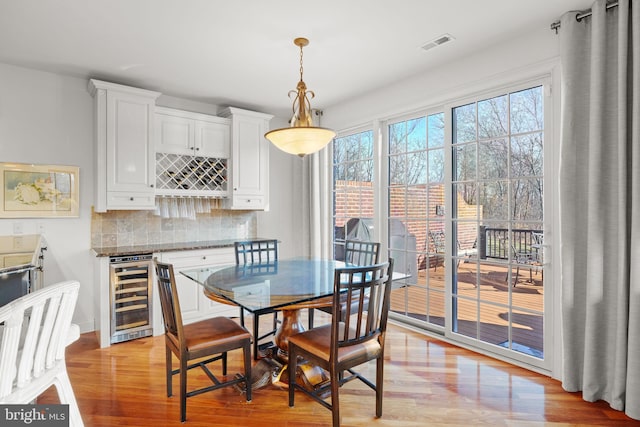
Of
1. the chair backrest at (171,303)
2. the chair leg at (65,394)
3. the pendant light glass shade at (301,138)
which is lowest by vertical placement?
the chair leg at (65,394)

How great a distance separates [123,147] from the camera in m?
3.57

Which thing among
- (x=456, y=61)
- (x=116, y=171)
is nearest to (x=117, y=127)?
(x=116, y=171)

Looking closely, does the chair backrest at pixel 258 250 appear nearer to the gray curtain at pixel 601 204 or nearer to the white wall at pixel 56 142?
the white wall at pixel 56 142

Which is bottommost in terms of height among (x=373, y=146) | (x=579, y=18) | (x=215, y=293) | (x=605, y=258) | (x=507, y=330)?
(x=507, y=330)

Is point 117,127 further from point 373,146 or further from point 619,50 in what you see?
point 619,50

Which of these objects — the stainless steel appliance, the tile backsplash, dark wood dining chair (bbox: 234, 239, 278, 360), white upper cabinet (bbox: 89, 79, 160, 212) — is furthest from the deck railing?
white upper cabinet (bbox: 89, 79, 160, 212)

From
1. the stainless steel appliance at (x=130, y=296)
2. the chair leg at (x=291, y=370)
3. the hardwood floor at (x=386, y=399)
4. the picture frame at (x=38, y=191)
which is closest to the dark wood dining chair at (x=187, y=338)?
the hardwood floor at (x=386, y=399)

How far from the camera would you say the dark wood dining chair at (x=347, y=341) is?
1.98 meters

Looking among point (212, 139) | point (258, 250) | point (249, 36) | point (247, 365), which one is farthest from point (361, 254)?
point (212, 139)

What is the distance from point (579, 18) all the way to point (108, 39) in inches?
135

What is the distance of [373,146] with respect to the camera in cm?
416

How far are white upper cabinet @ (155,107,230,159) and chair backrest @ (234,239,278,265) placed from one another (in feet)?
4.23

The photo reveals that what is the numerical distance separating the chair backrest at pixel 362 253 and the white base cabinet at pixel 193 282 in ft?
4.21

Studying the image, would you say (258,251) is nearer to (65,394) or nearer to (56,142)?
(65,394)
